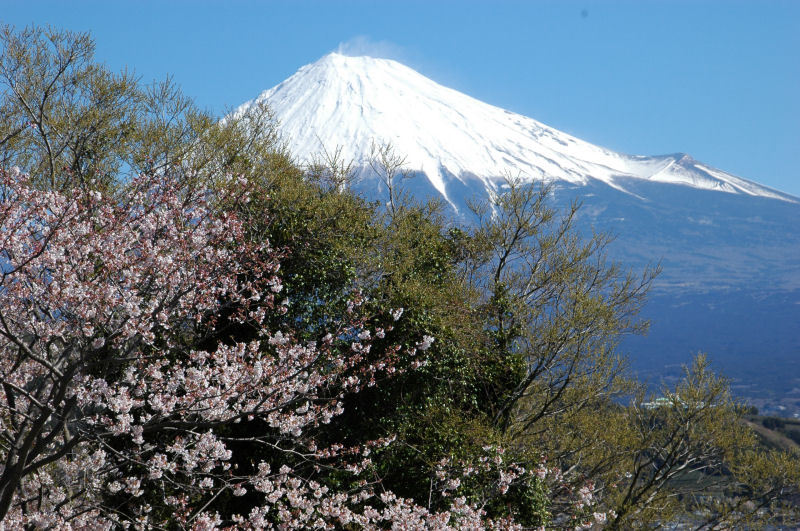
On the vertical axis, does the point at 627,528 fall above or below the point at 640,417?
below

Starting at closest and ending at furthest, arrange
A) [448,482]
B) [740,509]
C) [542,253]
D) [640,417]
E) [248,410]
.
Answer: [248,410], [448,482], [542,253], [740,509], [640,417]

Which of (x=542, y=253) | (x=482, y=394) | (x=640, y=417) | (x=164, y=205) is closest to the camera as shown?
(x=164, y=205)

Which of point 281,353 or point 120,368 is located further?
point 120,368

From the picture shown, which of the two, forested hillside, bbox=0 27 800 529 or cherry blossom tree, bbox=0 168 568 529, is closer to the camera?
cherry blossom tree, bbox=0 168 568 529

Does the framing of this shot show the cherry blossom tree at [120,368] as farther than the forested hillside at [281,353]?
No

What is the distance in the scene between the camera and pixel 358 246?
1287 centimetres

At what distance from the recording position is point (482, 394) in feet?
45.4

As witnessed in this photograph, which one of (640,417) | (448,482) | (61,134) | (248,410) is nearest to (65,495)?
(248,410)

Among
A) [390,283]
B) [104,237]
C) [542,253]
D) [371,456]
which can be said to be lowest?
[371,456]

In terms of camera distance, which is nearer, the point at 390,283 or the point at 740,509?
the point at 390,283

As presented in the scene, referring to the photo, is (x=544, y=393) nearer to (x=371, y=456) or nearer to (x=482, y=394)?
(x=482, y=394)

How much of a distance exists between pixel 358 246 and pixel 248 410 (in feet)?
19.9

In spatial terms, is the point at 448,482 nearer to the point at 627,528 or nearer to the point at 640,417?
the point at 627,528

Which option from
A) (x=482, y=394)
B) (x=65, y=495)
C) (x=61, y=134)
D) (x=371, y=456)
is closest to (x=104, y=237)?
(x=65, y=495)
